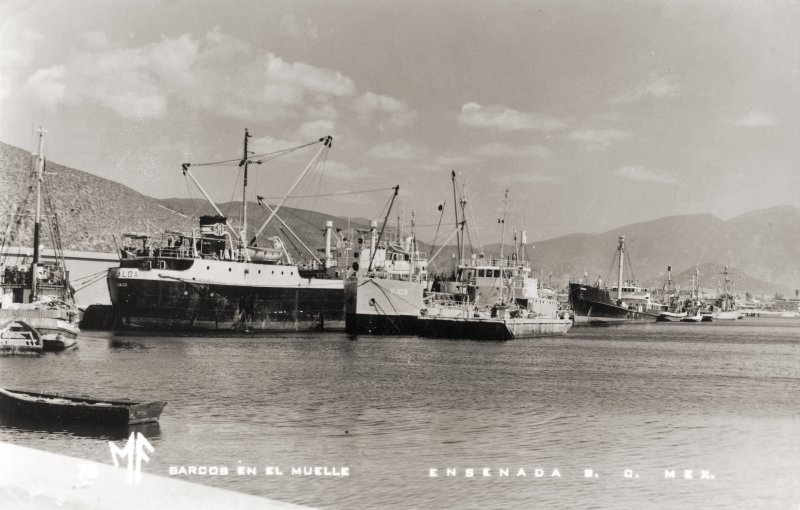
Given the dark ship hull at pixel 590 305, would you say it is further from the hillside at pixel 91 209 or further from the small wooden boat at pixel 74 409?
the small wooden boat at pixel 74 409

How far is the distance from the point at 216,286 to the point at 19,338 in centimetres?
1798

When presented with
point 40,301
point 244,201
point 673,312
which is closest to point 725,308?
point 673,312

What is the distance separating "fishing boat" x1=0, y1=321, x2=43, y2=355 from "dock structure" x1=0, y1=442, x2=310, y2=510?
64.4 feet

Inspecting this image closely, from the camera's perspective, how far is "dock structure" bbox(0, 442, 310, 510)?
842cm

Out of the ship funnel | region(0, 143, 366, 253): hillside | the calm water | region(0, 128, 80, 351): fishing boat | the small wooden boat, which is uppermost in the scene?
region(0, 143, 366, 253): hillside

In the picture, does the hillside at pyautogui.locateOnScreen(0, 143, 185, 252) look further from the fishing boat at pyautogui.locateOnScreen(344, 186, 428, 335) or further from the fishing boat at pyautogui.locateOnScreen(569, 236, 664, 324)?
the fishing boat at pyautogui.locateOnScreen(569, 236, 664, 324)

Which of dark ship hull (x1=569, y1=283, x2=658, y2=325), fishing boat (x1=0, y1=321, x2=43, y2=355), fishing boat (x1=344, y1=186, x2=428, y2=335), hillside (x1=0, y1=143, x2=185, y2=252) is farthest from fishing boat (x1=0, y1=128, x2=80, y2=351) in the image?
dark ship hull (x1=569, y1=283, x2=658, y2=325)

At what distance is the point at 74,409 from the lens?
614 inches

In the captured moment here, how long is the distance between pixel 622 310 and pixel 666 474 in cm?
8451

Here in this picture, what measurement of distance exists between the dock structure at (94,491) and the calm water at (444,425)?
340 cm

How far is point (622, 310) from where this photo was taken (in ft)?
314

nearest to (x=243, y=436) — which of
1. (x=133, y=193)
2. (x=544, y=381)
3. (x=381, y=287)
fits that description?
(x=544, y=381)

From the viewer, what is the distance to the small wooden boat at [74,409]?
15.5 meters

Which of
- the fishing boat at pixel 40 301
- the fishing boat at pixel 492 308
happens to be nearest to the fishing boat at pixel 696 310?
the fishing boat at pixel 492 308
